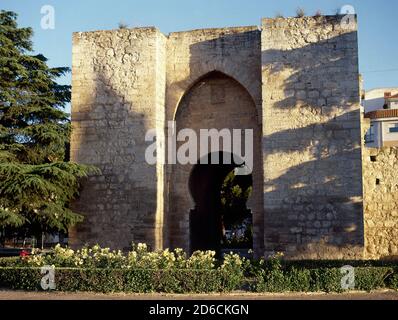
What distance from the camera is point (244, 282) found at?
10000 mm

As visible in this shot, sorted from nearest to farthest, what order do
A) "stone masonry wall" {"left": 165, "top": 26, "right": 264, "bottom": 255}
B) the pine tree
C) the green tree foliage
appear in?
the pine tree
"stone masonry wall" {"left": 165, "top": 26, "right": 264, "bottom": 255}
the green tree foliage

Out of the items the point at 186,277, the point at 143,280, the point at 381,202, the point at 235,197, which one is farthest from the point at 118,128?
the point at 235,197

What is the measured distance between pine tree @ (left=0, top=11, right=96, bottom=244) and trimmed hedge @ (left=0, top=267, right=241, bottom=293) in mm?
2821

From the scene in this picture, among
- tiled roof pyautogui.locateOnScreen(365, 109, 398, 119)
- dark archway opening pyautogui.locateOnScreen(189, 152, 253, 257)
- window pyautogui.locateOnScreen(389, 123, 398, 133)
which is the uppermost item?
tiled roof pyautogui.locateOnScreen(365, 109, 398, 119)

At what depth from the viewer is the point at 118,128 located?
1349cm

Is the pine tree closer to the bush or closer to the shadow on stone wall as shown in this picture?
the shadow on stone wall

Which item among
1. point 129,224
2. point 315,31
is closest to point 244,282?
point 129,224

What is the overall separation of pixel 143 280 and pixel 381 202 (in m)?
6.52

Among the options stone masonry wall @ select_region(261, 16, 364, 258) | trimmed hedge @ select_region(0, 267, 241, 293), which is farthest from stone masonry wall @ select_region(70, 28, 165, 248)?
trimmed hedge @ select_region(0, 267, 241, 293)

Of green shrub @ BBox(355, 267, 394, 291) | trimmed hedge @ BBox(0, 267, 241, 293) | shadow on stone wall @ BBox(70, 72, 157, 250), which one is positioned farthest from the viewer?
shadow on stone wall @ BBox(70, 72, 157, 250)

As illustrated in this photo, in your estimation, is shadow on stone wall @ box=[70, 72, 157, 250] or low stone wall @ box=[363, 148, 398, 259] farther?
shadow on stone wall @ box=[70, 72, 157, 250]

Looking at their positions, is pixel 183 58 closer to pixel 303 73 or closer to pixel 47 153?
pixel 303 73

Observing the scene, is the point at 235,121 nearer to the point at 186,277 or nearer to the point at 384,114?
the point at 186,277

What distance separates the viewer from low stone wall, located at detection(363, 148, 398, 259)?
1264 cm
